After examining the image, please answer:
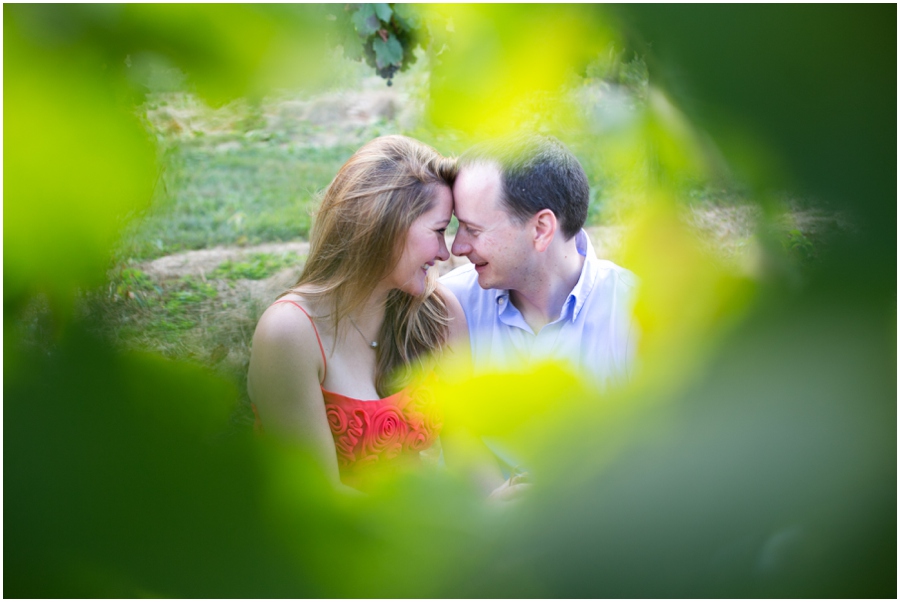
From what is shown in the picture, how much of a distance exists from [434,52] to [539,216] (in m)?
1.31

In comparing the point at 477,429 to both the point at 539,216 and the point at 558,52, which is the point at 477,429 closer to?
the point at 558,52

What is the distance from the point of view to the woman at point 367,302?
59.2 inches

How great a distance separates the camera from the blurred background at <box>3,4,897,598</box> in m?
0.25

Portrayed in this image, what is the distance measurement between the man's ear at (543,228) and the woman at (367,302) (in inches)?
8.9

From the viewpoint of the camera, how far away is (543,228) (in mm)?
1726

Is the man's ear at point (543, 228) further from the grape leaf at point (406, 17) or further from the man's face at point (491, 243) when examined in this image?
the grape leaf at point (406, 17)

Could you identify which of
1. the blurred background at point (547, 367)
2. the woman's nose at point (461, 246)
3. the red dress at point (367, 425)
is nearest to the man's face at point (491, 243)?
the woman's nose at point (461, 246)

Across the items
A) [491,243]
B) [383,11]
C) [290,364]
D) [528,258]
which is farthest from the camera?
[528,258]

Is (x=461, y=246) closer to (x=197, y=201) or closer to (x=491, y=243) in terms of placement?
(x=491, y=243)

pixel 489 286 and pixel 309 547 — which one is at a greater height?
pixel 489 286

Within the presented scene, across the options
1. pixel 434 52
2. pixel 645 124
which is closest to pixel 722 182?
pixel 645 124

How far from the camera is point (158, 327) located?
0.32 metres

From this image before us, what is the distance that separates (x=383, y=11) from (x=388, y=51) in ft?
0.26

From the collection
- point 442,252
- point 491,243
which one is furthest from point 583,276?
point 442,252
